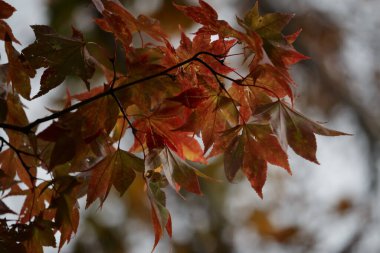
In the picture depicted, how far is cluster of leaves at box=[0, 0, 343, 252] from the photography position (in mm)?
916

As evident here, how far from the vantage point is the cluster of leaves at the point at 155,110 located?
0.92m

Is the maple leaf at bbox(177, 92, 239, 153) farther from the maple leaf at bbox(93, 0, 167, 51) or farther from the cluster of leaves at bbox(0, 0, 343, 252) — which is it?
the maple leaf at bbox(93, 0, 167, 51)

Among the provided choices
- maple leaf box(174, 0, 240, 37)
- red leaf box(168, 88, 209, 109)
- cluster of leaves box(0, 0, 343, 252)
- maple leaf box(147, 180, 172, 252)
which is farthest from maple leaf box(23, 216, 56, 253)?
maple leaf box(174, 0, 240, 37)

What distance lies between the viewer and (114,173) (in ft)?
3.24

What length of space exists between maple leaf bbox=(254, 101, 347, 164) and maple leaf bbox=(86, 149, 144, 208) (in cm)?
20

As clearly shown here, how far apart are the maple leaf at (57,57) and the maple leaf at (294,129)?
249mm

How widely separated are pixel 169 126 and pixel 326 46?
6020mm

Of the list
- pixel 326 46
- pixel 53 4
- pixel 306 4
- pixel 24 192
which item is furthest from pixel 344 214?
pixel 24 192

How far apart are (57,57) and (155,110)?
0.54 ft

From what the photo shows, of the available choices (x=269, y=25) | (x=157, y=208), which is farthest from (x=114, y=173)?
(x=269, y=25)

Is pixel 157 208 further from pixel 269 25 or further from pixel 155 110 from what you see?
pixel 269 25

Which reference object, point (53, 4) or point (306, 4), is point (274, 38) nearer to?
point (53, 4)

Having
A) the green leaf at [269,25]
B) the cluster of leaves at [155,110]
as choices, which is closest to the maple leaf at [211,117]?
the cluster of leaves at [155,110]

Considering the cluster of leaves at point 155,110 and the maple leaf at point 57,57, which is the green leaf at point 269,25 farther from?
the maple leaf at point 57,57
